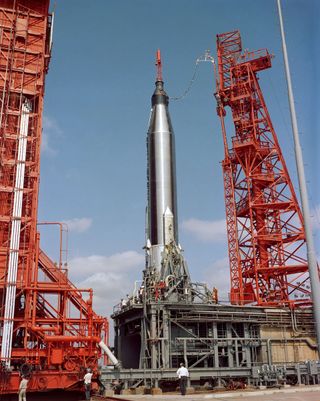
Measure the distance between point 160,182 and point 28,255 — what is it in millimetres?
14766

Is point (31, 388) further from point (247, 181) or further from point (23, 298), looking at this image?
point (247, 181)

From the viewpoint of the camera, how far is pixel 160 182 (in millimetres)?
41469

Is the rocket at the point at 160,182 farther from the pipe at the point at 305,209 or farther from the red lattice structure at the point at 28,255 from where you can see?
the pipe at the point at 305,209

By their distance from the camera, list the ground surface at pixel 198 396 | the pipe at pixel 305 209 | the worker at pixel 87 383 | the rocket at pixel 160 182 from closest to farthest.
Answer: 1. the pipe at pixel 305 209
2. the ground surface at pixel 198 396
3. the worker at pixel 87 383
4. the rocket at pixel 160 182

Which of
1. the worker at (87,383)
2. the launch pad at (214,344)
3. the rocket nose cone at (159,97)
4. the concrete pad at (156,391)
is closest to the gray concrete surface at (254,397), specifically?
the worker at (87,383)

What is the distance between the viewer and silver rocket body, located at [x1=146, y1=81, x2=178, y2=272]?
130ft

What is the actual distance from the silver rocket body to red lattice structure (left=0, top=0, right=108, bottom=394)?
10459mm

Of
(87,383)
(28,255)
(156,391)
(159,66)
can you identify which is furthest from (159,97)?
(87,383)

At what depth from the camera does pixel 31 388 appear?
25.0 meters

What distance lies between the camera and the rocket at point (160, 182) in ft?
130

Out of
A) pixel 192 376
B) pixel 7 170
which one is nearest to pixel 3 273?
pixel 7 170

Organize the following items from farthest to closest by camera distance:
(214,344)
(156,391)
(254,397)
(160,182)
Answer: (160,182)
(214,344)
(156,391)
(254,397)

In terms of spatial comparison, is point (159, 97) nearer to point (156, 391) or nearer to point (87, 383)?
point (156, 391)

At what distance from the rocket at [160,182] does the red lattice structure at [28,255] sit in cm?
1039
